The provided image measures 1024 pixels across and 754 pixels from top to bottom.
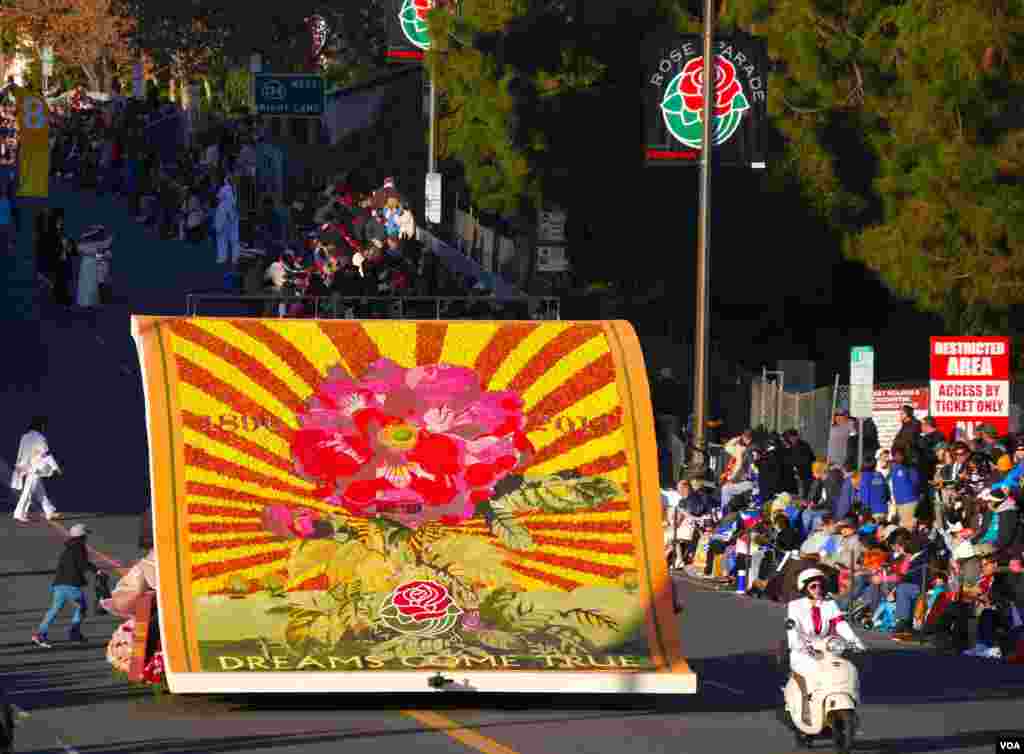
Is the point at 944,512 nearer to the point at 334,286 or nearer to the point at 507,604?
the point at 507,604

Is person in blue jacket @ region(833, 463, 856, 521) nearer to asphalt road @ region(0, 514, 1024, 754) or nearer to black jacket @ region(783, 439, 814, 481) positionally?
black jacket @ region(783, 439, 814, 481)

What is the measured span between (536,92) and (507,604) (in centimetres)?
3032

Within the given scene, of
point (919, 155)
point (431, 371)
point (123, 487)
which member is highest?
point (919, 155)

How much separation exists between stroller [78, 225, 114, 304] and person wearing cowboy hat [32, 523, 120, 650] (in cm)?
2759

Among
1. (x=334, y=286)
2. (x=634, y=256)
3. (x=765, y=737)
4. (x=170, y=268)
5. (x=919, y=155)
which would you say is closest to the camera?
A: (x=765, y=737)

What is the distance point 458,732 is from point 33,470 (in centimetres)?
1756

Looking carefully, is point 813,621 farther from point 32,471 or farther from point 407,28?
point 407,28

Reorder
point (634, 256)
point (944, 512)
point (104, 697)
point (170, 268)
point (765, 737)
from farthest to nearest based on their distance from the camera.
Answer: point (170, 268) < point (634, 256) < point (944, 512) < point (104, 697) < point (765, 737)

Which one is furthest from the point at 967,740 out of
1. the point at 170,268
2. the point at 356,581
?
the point at 170,268

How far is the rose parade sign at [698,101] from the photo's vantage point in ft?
115

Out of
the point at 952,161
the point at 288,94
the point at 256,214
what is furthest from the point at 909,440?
the point at 288,94

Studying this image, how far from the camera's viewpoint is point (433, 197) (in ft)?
167

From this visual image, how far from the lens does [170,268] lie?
53969 mm

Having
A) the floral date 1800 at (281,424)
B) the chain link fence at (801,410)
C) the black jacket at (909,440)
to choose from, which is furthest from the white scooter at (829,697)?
the chain link fence at (801,410)
